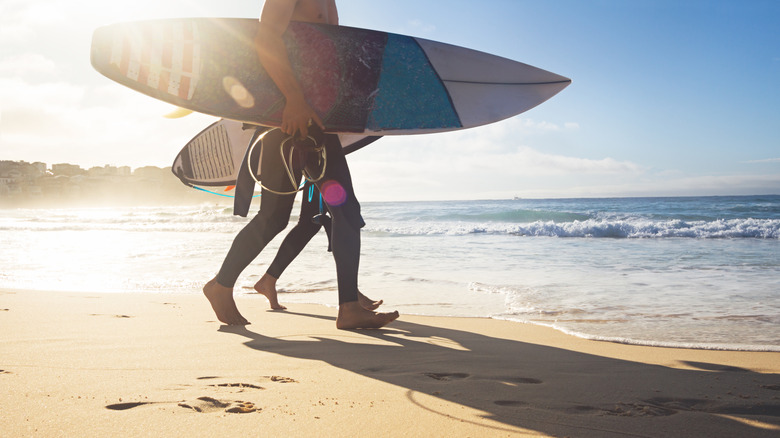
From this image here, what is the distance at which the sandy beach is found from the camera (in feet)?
3.77

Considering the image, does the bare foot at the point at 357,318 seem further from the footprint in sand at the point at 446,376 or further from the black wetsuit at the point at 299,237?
the footprint in sand at the point at 446,376

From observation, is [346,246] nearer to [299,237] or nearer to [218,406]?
[299,237]

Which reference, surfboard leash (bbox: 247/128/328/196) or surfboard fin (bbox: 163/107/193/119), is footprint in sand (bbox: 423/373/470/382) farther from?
surfboard fin (bbox: 163/107/193/119)

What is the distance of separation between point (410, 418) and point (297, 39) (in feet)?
7.09

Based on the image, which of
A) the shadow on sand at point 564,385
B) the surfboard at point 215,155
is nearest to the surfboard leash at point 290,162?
the shadow on sand at point 564,385

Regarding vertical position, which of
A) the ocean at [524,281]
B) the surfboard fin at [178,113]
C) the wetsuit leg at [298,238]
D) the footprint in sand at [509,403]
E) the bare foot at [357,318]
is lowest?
the ocean at [524,281]

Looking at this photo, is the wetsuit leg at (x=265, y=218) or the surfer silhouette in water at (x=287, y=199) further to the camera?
the wetsuit leg at (x=265, y=218)

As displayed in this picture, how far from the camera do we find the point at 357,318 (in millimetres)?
2479

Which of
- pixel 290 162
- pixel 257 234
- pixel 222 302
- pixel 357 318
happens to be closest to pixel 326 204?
pixel 290 162

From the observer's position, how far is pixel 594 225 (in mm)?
12117

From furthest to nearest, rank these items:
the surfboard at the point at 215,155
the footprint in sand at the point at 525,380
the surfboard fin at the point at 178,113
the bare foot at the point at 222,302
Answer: the surfboard at the point at 215,155, the surfboard fin at the point at 178,113, the bare foot at the point at 222,302, the footprint in sand at the point at 525,380

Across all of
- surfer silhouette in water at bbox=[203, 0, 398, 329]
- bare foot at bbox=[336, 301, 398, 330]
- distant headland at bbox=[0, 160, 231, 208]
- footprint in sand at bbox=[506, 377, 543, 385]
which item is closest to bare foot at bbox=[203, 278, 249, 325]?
surfer silhouette in water at bbox=[203, 0, 398, 329]

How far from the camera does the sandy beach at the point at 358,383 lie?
3.77 ft

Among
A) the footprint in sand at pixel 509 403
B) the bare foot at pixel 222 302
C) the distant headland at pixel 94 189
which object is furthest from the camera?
the distant headland at pixel 94 189
